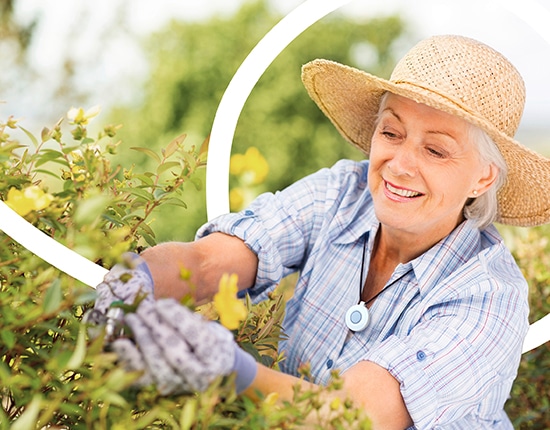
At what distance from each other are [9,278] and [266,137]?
575cm

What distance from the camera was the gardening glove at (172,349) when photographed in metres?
1.05

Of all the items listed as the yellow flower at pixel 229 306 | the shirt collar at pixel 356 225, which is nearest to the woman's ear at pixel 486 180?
the shirt collar at pixel 356 225

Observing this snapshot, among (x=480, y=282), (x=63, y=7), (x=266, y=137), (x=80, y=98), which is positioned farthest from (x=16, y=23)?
(x=480, y=282)

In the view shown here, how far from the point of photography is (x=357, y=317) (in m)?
1.96

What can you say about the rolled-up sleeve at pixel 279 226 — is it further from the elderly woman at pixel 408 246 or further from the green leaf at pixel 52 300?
the green leaf at pixel 52 300

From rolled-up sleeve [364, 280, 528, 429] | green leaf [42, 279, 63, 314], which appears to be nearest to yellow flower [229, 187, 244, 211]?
rolled-up sleeve [364, 280, 528, 429]

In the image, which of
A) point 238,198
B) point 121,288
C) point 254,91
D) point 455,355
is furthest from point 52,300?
point 254,91

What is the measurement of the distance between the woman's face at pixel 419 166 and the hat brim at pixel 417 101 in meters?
0.06

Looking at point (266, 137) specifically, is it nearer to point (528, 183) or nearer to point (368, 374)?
point (528, 183)

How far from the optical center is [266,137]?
6.99 m

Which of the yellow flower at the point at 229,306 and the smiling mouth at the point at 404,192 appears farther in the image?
the smiling mouth at the point at 404,192

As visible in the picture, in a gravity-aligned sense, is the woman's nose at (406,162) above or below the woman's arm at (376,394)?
above

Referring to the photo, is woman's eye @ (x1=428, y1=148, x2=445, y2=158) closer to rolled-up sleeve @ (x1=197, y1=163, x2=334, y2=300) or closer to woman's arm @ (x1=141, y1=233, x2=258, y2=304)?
rolled-up sleeve @ (x1=197, y1=163, x2=334, y2=300)

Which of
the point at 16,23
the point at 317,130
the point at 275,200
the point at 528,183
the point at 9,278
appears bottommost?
the point at 9,278
